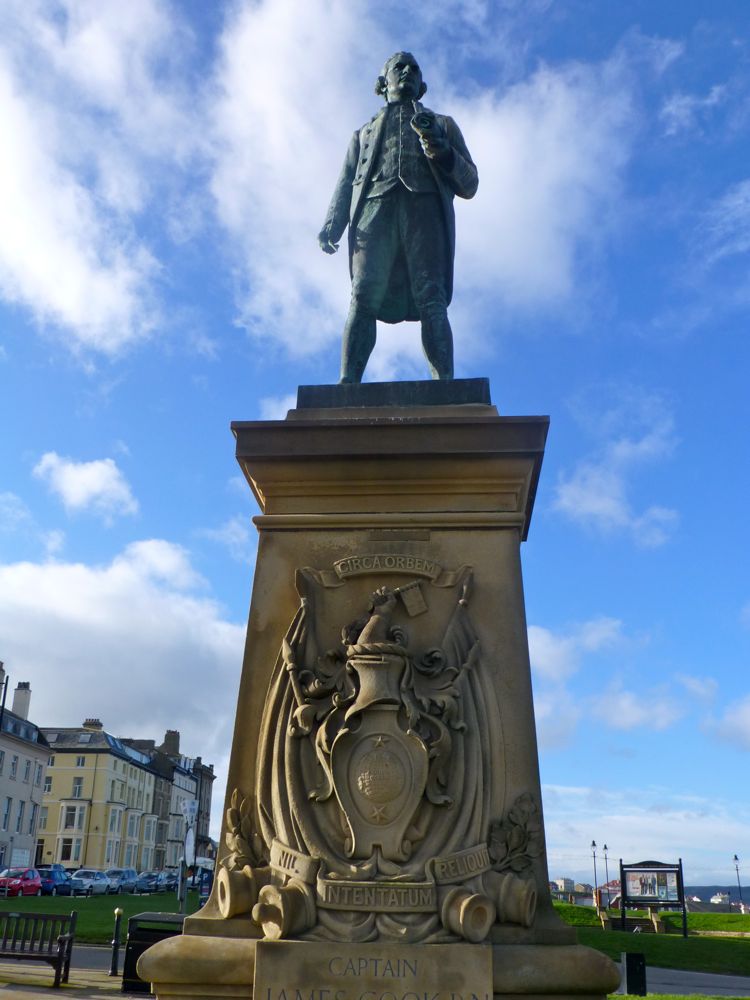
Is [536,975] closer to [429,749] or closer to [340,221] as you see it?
[429,749]

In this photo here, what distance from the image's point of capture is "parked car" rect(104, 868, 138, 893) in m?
53.2

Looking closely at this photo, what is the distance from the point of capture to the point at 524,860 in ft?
15.9

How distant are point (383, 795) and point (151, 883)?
61.3 meters

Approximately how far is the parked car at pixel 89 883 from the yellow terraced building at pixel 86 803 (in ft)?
147

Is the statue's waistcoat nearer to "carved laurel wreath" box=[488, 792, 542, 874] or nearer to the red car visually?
"carved laurel wreath" box=[488, 792, 542, 874]

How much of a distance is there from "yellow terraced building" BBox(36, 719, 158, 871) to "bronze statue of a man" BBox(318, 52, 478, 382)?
95.4m

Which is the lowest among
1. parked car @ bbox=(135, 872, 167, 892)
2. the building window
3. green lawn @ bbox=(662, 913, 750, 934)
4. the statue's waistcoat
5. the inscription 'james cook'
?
green lawn @ bbox=(662, 913, 750, 934)

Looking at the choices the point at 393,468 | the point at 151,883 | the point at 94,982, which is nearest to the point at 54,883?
the point at 151,883

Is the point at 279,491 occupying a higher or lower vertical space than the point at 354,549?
higher

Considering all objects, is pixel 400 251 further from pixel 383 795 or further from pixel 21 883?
pixel 21 883

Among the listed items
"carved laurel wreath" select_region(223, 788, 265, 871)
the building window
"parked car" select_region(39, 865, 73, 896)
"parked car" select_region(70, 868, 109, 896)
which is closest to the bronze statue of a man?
"carved laurel wreath" select_region(223, 788, 265, 871)

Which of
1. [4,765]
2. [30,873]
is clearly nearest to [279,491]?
[30,873]

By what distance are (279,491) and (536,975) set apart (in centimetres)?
293

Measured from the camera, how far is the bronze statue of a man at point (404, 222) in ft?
21.6
